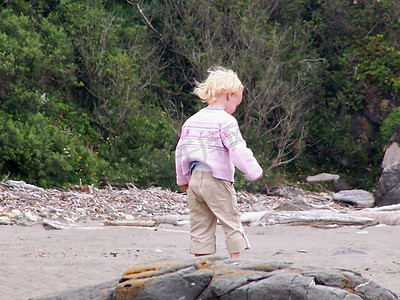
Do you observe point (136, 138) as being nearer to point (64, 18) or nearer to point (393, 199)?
point (64, 18)

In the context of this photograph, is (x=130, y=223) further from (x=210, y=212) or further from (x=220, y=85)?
(x=220, y=85)

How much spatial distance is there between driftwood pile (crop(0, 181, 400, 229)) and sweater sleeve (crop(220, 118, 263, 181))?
13.3 feet

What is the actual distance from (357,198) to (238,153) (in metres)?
9.89

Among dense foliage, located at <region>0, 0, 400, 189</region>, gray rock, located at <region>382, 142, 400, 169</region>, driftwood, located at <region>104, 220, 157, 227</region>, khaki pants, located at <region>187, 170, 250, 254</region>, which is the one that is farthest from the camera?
gray rock, located at <region>382, 142, 400, 169</region>

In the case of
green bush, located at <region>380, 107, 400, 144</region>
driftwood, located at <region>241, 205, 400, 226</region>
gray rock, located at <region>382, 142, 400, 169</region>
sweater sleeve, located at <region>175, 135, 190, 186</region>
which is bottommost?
driftwood, located at <region>241, 205, 400, 226</region>

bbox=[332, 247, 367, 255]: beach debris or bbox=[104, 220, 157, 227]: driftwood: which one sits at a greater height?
bbox=[104, 220, 157, 227]: driftwood

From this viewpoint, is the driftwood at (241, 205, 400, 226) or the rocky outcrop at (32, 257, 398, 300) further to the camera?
the driftwood at (241, 205, 400, 226)

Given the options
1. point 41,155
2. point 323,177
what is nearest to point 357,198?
point 323,177

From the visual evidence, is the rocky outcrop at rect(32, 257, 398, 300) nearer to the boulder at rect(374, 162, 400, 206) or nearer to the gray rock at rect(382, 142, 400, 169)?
the boulder at rect(374, 162, 400, 206)

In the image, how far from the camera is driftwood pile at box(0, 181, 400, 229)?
933 cm

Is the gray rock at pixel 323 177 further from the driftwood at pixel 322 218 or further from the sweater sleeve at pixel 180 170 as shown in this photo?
the sweater sleeve at pixel 180 170

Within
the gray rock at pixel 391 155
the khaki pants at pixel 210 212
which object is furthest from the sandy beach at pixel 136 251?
the gray rock at pixel 391 155

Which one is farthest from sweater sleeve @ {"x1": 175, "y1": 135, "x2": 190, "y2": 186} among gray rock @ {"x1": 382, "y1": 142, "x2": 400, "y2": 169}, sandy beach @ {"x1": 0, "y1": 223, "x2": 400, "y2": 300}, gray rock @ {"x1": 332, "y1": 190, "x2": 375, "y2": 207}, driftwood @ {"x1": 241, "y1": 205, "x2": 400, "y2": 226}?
gray rock @ {"x1": 382, "y1": 142, "x2": 400, "y2": 169}

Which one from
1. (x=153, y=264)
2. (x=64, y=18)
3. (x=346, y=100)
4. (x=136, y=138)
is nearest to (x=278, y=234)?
(x=153, y=264)
